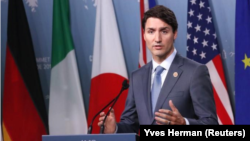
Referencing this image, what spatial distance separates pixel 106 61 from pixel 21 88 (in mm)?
896

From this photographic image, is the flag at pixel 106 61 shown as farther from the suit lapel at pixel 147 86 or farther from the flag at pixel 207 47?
the suit lapel at pixel 147 86

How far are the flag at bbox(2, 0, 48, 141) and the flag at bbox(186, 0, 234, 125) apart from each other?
1.58 meters

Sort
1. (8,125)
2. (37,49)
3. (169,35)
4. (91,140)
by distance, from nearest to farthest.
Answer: (91,140), (169,35), (8,125), (37,49)

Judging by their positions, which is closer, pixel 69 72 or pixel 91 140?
pixel 91 140

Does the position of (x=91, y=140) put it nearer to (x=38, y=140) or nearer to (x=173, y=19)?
(x=173, y=19)

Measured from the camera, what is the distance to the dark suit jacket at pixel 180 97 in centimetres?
292

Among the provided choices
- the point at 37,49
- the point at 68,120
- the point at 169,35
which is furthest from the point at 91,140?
the point at 37,49

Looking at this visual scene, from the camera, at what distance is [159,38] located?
3.12 metres

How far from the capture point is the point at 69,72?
15.6 feet

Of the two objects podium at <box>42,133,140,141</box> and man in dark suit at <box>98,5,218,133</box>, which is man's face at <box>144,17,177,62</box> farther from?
podium at <box>42,133,140,141</box>

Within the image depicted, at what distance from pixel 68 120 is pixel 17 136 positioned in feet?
1.72

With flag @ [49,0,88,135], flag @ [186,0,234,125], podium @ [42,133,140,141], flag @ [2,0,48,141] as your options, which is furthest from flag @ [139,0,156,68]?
podium @ [42,133,140,141]

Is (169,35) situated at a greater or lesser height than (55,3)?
lesser

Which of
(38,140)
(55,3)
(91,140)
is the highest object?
(55,3)
